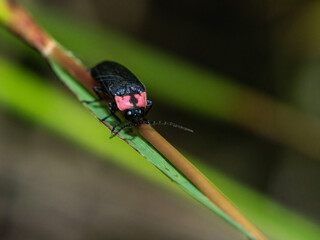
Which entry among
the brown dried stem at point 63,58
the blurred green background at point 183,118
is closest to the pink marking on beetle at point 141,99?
the brown dried stem at point 63,58

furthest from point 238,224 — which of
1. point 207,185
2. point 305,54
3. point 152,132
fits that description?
point 305,54

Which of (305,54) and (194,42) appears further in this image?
(194,42)

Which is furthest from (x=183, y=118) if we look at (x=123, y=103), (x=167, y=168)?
(x=167, y=168)

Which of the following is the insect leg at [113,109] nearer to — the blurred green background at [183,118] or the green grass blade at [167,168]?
the green grass blade at [167,168]

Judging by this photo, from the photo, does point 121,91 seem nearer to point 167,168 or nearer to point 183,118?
point 167,168

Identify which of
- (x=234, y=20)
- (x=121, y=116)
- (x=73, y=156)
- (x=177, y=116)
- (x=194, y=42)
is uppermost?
(x=234, y=20)

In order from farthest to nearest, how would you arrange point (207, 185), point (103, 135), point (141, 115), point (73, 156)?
point (73, 156)
point (103, 135)
point (141, 115)
point (207, 185)

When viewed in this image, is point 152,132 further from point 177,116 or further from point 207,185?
point 177,116

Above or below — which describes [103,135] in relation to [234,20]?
below
